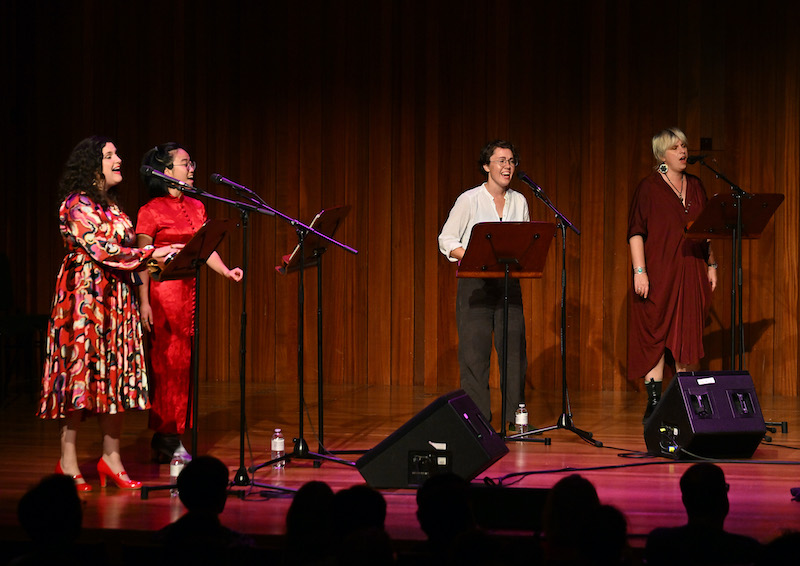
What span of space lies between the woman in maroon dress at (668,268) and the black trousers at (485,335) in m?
0.73

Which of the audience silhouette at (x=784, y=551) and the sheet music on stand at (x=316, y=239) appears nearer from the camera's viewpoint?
the audience silhouette at (x=784, y=551)

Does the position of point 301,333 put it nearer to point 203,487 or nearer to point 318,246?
point 318,246

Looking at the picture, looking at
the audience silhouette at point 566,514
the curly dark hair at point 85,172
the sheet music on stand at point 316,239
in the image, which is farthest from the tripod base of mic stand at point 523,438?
the audience silhouette at point 566,514

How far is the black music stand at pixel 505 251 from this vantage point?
482 cm

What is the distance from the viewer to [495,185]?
5.61m

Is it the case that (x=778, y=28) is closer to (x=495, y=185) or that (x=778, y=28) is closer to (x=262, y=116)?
(x=495, y=185)

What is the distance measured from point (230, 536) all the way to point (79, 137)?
20.3 feet

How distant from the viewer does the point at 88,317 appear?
159 inches

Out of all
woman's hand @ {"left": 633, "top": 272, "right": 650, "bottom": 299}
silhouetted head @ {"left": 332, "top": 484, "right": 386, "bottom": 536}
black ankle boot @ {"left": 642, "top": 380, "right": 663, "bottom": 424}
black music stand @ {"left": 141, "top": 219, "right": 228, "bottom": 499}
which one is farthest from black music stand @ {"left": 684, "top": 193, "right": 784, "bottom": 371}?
silhouetted head @ {"left": 332, "top": 484, "right": 386, "bottom": 536}

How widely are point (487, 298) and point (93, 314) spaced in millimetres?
2394

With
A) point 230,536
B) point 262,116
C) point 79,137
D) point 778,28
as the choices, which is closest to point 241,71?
point 262,116

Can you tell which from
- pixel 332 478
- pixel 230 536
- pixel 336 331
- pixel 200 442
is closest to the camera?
pixel 230 536

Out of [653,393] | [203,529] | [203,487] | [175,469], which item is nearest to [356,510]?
[203,529]

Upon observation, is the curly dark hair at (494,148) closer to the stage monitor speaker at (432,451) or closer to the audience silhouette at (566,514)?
the stage monitor speaker at (432,451)
